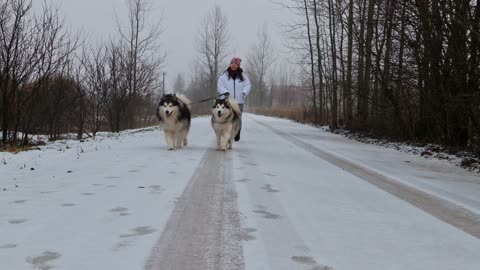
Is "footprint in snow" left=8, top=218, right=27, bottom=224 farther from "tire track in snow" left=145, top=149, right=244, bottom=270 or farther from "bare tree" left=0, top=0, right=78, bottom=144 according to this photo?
"bare tree" left=0, top=0, right=78, bottom=144

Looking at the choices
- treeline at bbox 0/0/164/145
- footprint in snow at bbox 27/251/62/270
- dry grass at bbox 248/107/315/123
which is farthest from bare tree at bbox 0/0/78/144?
dry grass at bbox 248/107/315/123

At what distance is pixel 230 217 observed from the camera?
13.1 feet

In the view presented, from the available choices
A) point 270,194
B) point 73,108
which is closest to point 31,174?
point 270,194

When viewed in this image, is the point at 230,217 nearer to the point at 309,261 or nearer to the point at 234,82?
the point at 309,261

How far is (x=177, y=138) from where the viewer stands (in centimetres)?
976

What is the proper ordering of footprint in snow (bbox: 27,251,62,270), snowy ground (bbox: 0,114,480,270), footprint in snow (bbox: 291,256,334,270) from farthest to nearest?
snowy ground (bbox: 0,114,480,270) → footprint in snow (bbox: 291,256,334,270) → footprint in snow (bbox: 27,251,62,270)

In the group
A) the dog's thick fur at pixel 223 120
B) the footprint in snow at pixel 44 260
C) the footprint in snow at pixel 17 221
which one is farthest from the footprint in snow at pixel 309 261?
the dog's thick fur at pixel 223 120

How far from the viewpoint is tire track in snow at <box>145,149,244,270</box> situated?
289 centimetres

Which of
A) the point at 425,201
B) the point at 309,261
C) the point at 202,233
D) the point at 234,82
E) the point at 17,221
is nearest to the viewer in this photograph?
the point at 309,261

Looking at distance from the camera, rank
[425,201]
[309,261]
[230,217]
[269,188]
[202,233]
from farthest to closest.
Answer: [269,188] < [425,201] < [230,217] < [202,233] < [309,261]

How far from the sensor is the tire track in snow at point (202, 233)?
289 centimetres

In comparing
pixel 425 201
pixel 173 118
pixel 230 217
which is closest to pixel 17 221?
pixel 230 217

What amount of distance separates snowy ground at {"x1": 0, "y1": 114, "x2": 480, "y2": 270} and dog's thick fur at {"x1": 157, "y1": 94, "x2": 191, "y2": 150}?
7.18 ft

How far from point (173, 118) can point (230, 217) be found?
224 inches
